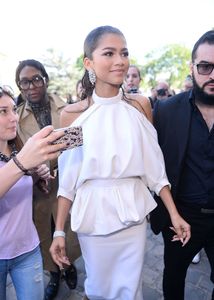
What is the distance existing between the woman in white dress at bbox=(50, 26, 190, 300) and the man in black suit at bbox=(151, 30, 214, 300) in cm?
24

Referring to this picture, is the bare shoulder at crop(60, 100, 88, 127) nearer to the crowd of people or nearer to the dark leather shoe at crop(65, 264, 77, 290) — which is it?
the crowd of people

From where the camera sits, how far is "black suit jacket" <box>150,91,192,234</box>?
6.34 feet

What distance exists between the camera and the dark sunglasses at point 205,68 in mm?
1799

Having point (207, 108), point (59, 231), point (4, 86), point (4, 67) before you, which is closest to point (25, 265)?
point (59, 231)

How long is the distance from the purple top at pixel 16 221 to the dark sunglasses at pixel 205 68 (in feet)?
4.40

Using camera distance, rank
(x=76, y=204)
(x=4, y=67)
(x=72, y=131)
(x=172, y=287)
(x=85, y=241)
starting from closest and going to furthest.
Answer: (x=72, y=131)
(x=76, y=204)
(x=85, y=241)
(x=172, y=287)
(x=4, y=67)

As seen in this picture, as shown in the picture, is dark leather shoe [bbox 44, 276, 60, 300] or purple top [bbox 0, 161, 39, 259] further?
dark leather shoe [bbox 44, 276, 60, 300]

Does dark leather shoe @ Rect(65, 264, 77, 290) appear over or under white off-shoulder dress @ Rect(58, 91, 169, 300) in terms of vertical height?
under

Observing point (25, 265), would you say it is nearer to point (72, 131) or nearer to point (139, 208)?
point (139, 208)

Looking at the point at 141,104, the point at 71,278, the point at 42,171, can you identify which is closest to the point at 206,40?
the point at 141,104

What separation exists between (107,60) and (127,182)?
28.7 inches

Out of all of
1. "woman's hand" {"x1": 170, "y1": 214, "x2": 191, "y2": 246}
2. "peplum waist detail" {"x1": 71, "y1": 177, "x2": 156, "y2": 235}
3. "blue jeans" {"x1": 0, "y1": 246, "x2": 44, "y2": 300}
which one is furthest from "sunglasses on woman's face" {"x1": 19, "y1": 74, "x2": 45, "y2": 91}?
"woman's hand" {"x1": 170, "y1": 214, "x2": 191, "y2": 246}

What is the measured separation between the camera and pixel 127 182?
5.50 feet

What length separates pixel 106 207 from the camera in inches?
65.0
